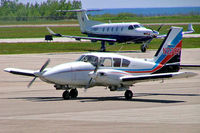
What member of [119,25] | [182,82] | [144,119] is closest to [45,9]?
[119,25]

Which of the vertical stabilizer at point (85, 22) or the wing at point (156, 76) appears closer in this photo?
the wing at point (156, 76)

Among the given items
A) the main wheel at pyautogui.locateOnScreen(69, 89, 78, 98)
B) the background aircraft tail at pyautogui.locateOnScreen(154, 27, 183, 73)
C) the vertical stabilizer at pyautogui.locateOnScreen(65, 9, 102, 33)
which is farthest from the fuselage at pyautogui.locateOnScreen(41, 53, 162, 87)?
the vertical stabilizer at pyautogui.locateOnScreen(65, 9, 102, 33)

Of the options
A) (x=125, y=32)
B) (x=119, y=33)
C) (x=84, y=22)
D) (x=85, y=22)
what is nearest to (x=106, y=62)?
(x=125, y=32)

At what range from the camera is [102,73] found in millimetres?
20828

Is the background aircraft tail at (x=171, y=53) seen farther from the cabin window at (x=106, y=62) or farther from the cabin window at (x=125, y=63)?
the cabin window at (x=106, y=62)

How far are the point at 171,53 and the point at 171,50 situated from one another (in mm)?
155

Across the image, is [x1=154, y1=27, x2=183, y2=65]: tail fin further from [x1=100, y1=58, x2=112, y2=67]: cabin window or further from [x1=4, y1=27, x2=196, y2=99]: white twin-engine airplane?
[x1=100, y1=58, x2=112, y2=67]: cabin window

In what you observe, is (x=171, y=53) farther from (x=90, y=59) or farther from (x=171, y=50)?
(x=90, y=59)

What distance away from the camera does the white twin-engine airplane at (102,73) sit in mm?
20500

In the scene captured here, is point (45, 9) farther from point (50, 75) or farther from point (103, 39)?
point (50, 75)

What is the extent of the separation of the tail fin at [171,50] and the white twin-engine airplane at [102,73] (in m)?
0.25

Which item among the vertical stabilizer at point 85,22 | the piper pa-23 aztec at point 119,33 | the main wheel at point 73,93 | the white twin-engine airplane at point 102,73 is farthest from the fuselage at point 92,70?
the vertical stabilizer at point 85,22

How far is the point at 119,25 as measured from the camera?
5306 cm

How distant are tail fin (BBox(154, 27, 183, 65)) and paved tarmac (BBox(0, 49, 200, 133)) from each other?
64.3 inches
